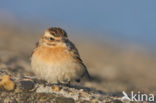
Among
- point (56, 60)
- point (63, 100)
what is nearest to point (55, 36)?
point (56, 60)

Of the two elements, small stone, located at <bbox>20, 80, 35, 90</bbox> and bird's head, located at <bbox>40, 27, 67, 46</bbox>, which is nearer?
small stone, located at <bbox>20, 80, 35, 90</bbox>

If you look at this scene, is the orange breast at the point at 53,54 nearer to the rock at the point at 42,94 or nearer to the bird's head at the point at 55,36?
the bird's head at the point at 55,36

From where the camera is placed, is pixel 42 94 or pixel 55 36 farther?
pixel 55 36

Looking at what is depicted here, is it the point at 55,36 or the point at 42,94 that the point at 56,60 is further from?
the point at 42,94

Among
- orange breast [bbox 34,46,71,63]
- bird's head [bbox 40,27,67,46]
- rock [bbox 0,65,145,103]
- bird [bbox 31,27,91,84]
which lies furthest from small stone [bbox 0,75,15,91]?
bird's head [bbox 40,27,67,46]

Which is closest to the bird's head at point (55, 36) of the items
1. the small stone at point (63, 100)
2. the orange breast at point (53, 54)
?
the orange breast at point (53, 54)

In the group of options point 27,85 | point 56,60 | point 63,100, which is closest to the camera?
point 63,100

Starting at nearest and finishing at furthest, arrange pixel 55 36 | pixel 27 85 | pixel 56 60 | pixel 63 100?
pixel 63 100
pixel 27 85
pixel 56 60
pixel 55 36

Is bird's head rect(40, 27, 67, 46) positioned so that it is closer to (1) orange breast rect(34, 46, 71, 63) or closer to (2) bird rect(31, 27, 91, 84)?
(2) bird rect(31, 27, 91, 84)
